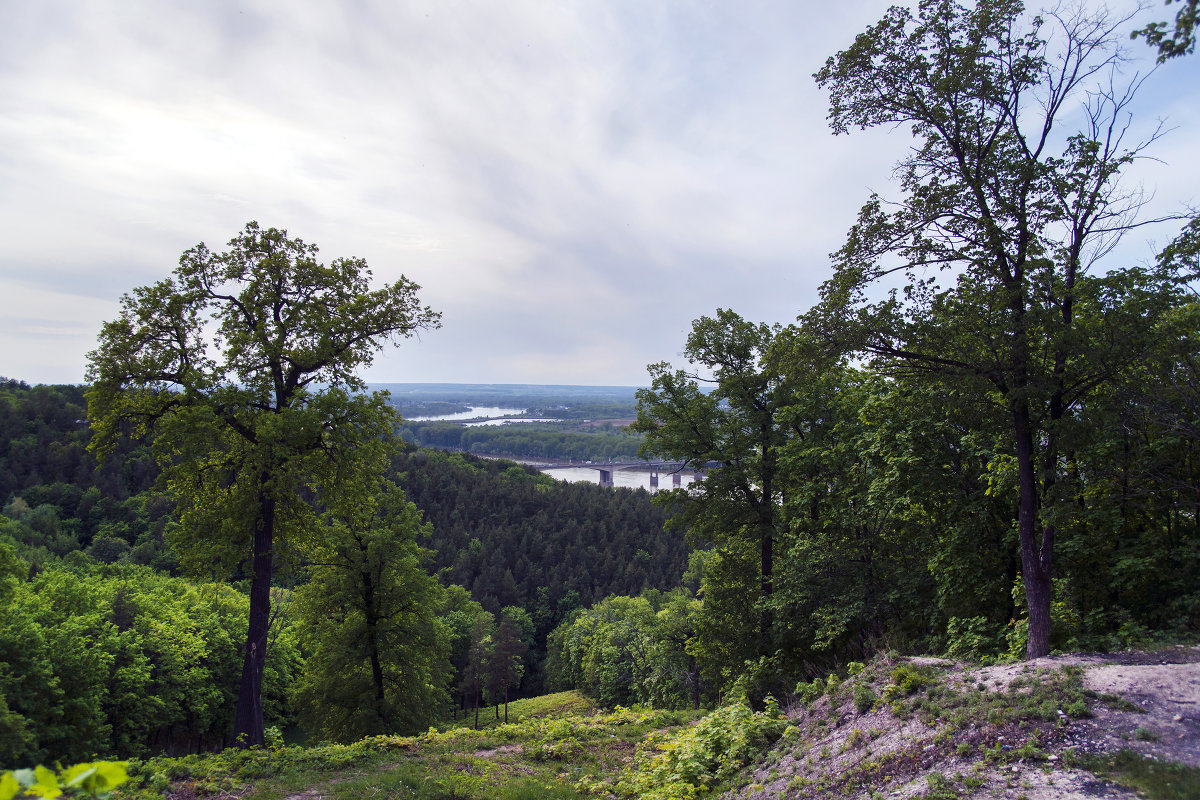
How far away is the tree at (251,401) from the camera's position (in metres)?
10.2

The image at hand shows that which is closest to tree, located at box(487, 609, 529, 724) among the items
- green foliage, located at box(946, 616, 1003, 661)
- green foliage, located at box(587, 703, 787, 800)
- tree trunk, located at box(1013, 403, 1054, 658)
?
green foliage, located at box(587, 703, 787, 800)

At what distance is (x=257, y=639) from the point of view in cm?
1073

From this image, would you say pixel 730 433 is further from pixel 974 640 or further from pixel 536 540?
pixel 536 540

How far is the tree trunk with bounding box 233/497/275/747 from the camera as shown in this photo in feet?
34.1

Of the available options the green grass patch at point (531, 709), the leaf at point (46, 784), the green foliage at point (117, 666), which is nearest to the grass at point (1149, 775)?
the leaf at point (46, 784)

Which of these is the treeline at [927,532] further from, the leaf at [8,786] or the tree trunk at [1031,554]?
the leaf at [8,786]

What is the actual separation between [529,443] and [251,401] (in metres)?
159

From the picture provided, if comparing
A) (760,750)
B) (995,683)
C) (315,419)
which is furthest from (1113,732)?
(315,419)

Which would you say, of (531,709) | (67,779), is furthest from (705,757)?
(531,709)

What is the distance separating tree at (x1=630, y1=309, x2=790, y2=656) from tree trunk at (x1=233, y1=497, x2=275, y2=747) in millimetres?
8946

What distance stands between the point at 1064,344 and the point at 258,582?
13.3 metres

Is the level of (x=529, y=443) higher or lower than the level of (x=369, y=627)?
lower

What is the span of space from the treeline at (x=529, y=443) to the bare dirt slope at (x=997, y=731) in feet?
479

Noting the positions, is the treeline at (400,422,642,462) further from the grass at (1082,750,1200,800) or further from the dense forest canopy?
the grass at (1082,750,1200,800)
